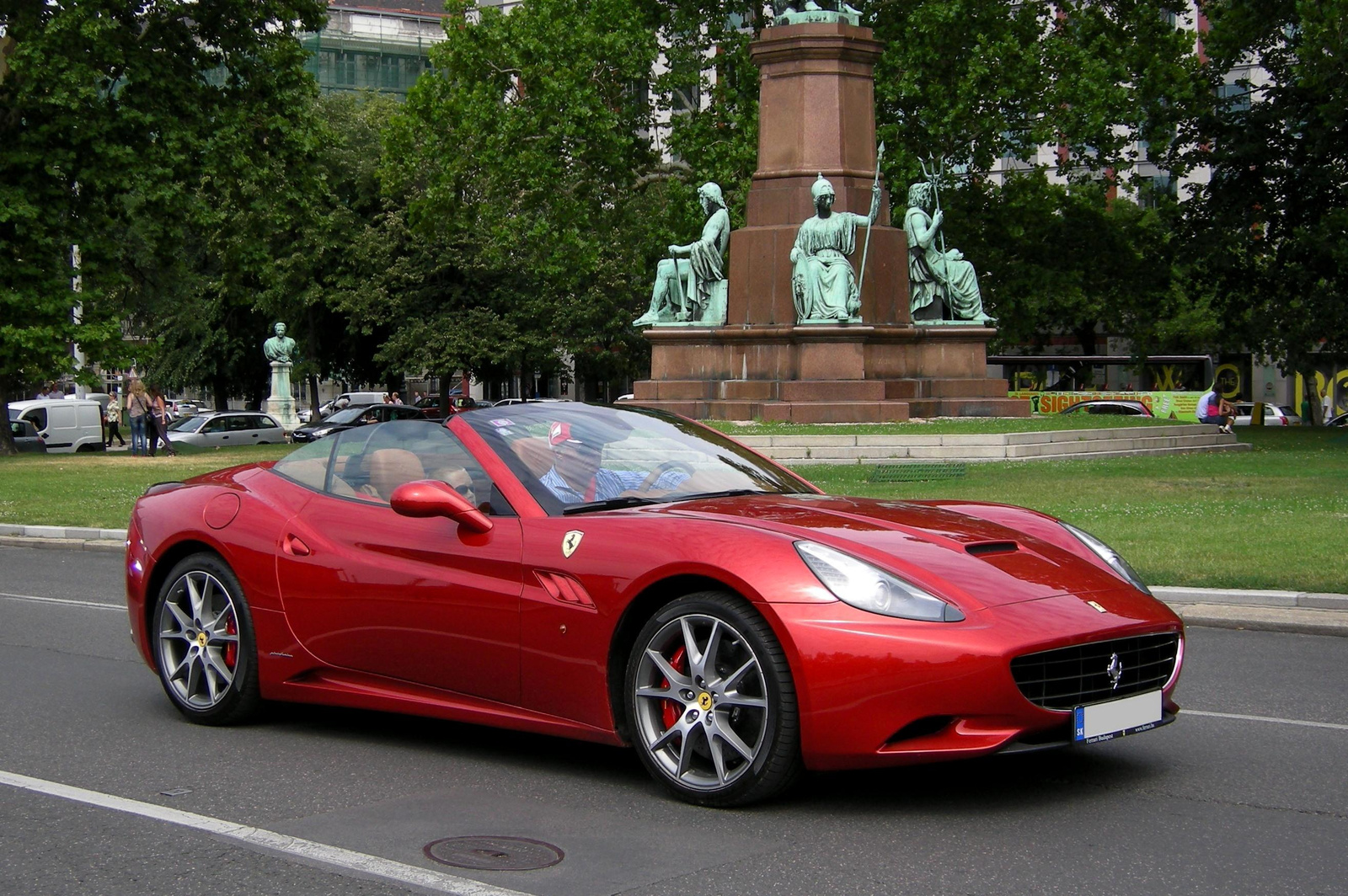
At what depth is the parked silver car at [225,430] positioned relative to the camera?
46.6 metres

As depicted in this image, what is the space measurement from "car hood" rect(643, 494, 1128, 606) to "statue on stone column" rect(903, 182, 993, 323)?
2428 centimetres

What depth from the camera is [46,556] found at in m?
15.6

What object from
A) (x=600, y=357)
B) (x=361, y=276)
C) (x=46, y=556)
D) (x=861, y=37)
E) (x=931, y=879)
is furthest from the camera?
(x=600, y=357)

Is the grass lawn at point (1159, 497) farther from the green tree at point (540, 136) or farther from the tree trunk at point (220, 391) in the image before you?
the tree trunk at point (220, 391)

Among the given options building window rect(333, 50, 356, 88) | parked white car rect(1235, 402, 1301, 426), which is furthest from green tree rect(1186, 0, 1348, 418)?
building window rect(333, 50, 356, 88)

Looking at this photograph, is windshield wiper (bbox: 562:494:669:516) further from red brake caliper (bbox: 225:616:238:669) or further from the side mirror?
red brake caliper (bbox: 225:616:238:669)

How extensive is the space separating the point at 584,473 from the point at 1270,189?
37.3 m

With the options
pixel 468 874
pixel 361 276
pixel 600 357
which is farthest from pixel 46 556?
pixel 600 357

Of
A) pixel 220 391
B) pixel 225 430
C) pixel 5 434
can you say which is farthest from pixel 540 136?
pixel 220 391

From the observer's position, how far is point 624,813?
5246 mm

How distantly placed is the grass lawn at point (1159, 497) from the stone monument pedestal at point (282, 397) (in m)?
27.2

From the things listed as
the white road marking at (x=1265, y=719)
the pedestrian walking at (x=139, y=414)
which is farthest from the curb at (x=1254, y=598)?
the pedestrian walking at (x=139, y=414)

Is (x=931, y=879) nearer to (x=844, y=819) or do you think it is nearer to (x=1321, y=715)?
(x=844, y=819)

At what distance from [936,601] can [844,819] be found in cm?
76
